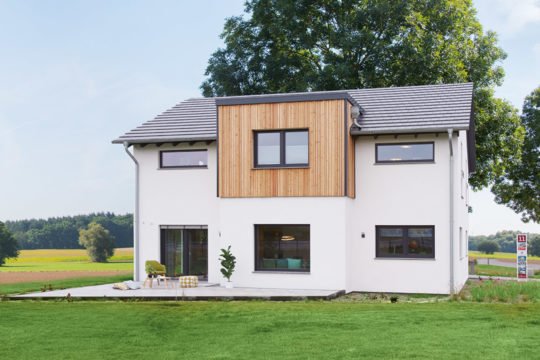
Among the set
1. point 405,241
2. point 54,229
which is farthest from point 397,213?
point 54,229

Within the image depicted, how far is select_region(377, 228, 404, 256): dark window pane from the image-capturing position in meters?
19.5

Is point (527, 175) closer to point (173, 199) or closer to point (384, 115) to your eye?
point (384, 115)

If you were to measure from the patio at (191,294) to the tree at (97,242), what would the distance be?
120 feet

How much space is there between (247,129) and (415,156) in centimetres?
482

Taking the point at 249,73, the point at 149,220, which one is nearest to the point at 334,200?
the point at 149,220

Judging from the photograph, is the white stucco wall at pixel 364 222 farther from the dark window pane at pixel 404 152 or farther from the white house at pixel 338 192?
the dark window pane at pixel 404 152

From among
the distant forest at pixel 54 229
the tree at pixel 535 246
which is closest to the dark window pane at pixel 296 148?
the distant forest at pixel 54 229

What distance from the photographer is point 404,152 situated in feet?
64.3

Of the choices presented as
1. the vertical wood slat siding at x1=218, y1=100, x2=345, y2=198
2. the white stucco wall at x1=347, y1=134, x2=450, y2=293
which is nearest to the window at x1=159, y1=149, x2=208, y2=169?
the vertical wood slat siding at x1=218, y1=100, x2=345, y2=198

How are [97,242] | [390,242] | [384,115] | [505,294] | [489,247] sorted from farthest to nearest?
[489,247] → [97,242] → [384,115] → [390,242] → [505,294]

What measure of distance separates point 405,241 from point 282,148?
4346 mm

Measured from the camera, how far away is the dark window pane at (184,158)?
70.2ft

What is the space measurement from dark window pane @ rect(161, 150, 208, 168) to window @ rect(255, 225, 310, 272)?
3155 millimetres

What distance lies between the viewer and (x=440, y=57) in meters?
31.7
